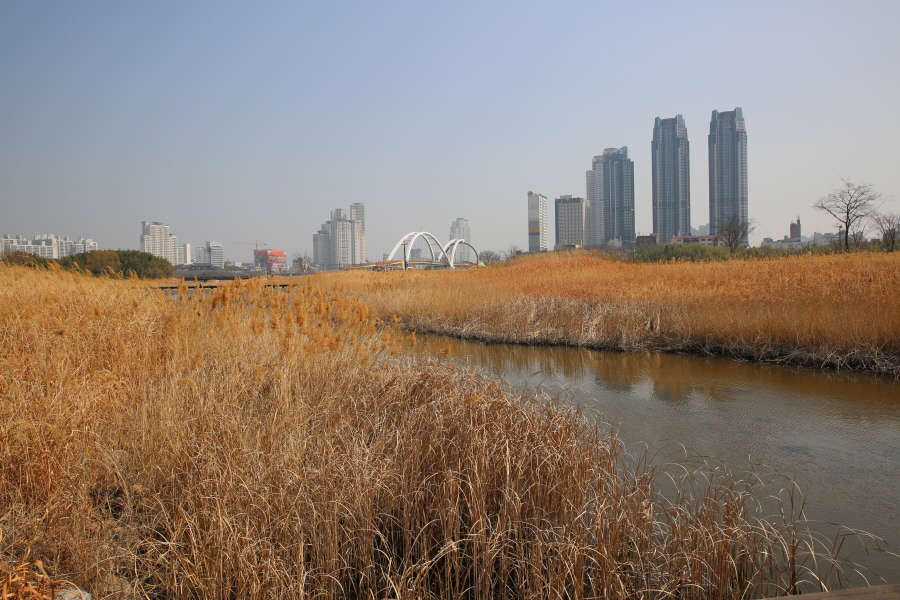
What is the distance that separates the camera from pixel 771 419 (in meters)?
5.61

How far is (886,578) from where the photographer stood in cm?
280

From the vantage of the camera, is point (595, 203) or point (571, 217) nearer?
point (571, 217)

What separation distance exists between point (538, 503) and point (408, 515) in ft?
2.33

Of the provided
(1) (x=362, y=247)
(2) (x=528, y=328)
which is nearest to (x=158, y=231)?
(1) (x=362, y=247)

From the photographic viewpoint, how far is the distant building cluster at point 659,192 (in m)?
91.4

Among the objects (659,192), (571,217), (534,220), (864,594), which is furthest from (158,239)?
(864,594)

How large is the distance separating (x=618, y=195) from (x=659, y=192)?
35.3ft

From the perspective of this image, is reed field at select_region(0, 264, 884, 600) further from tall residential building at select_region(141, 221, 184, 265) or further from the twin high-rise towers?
tall residential building at select_region(141, 221, 184, 265)

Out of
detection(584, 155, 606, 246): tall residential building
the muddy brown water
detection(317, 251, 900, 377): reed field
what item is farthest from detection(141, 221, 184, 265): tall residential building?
the muddy brown water

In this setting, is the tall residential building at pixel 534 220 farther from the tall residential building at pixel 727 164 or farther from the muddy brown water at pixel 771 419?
the muddy brown water at pixel 771 419

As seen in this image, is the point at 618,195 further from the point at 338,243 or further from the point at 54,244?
the point at 54,244

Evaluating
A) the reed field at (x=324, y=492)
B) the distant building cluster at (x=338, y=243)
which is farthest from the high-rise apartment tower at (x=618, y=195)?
the reed field at (x=324, y=492)

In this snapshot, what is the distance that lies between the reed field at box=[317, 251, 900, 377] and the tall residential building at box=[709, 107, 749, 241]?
8541cm

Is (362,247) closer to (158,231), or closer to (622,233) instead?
(158,231)
